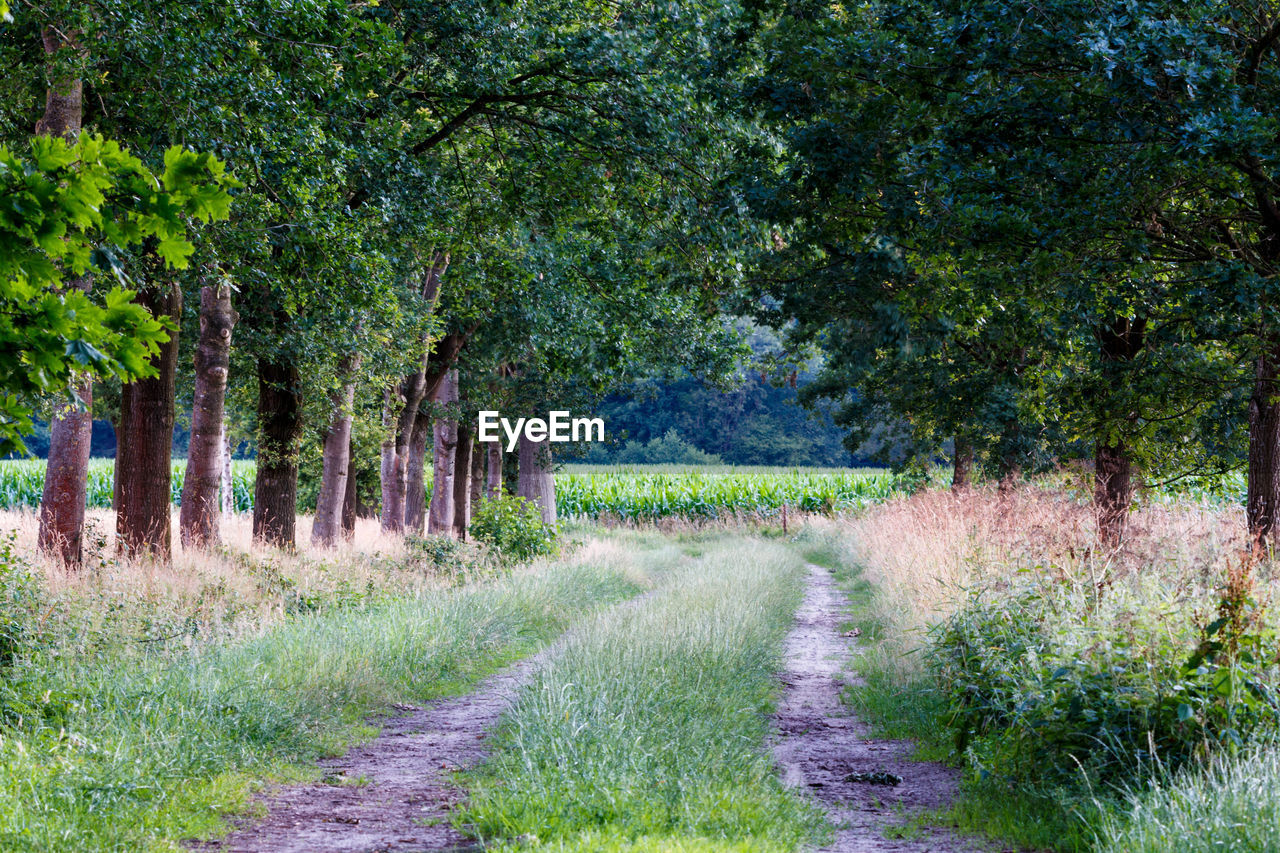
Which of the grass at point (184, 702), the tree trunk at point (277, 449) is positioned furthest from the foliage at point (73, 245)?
the tree trunk at point (277, 449)

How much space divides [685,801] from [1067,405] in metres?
9.00

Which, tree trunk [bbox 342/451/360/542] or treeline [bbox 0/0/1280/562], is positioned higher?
treeline [bbox 0/0/1280/562]

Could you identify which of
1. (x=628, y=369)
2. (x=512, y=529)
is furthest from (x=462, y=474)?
(x=628, y=369)

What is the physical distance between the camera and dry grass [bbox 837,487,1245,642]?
316 inches

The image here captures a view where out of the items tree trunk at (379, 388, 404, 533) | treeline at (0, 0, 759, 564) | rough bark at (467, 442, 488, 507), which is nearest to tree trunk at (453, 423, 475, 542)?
rough bark at (467, 442, 488, 507)

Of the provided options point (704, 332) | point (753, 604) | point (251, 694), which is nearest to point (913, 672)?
point (753, 604)

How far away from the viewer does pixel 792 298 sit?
60.9 feet

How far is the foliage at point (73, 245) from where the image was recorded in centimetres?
407

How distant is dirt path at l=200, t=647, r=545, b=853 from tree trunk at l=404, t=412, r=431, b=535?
1744cm

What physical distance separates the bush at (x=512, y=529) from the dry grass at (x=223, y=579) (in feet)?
7.92

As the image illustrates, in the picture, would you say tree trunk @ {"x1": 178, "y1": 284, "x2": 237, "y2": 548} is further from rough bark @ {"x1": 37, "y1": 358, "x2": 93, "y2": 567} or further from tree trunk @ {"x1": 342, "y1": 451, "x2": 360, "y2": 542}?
tree trunk @ {"x1": 342, "y1": 451, "x2": 360, "y2": 542}

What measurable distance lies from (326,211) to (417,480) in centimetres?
1692

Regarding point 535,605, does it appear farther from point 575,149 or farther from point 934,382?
point 934,382

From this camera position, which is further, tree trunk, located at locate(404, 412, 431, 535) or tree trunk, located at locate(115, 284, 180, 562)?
tree trunk, located at locate(404, 412, 431, 535)
